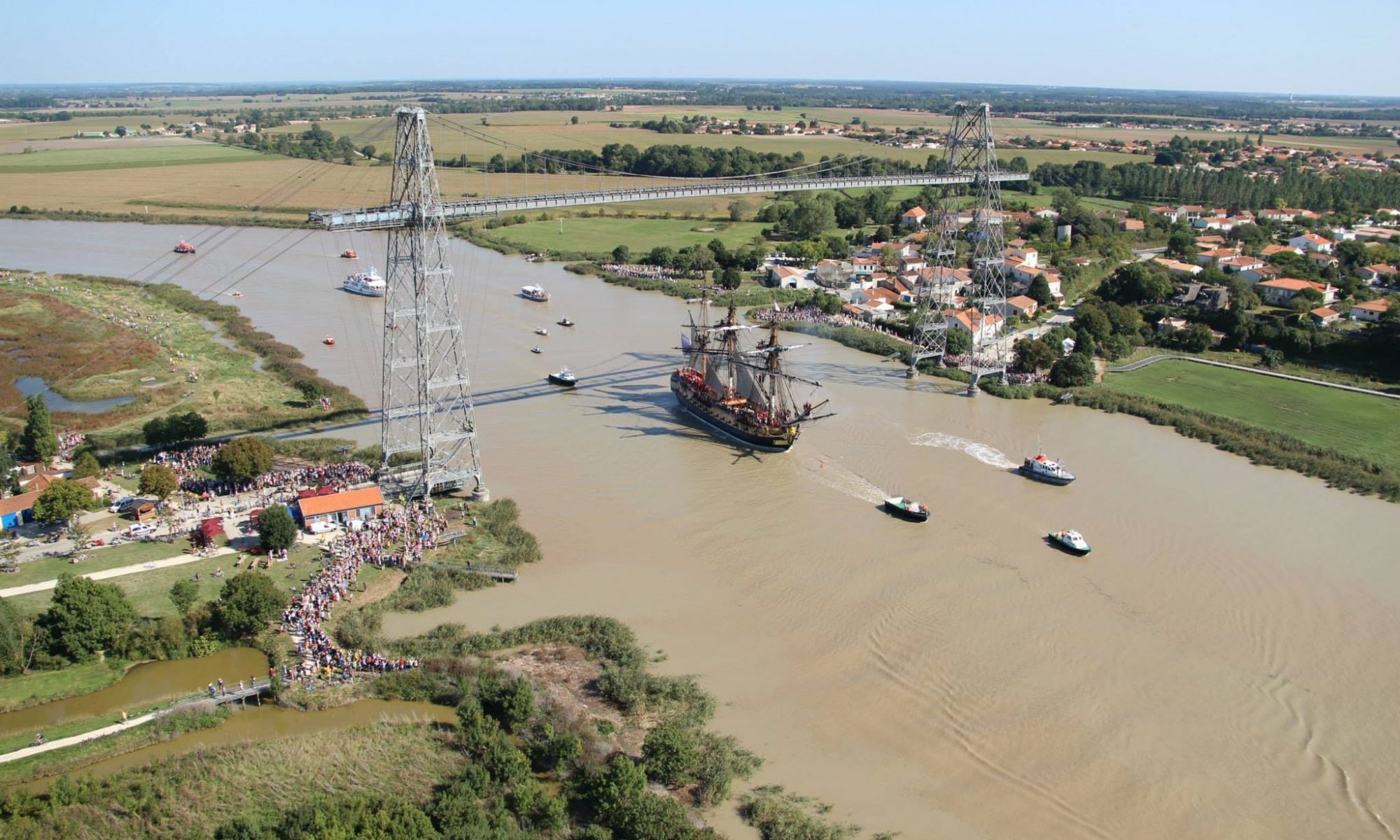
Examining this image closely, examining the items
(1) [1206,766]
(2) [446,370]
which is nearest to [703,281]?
(2) [446,370]

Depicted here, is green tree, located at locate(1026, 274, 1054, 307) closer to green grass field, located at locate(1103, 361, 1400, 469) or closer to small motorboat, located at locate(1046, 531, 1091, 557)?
green grass field, located at locate(1103, 361, 1400, 469)

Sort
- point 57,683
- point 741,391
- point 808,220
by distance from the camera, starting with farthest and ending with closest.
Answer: point 808,220 → point 741,391 → point 57,683

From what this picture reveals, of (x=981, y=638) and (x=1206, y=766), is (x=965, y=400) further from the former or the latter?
(x=1206, y=766)

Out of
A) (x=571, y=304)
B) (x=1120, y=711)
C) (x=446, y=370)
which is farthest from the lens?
(x=571, y=304)

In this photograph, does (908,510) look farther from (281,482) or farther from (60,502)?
(60,502)

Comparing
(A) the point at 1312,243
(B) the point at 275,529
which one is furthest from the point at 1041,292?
(B) the point at 275,529

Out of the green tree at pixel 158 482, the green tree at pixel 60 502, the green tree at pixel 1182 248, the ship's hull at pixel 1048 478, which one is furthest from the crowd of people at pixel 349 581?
the green tree at pixel 1182 248

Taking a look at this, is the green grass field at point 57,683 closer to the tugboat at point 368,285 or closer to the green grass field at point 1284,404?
the green grass field at point 1284,404
